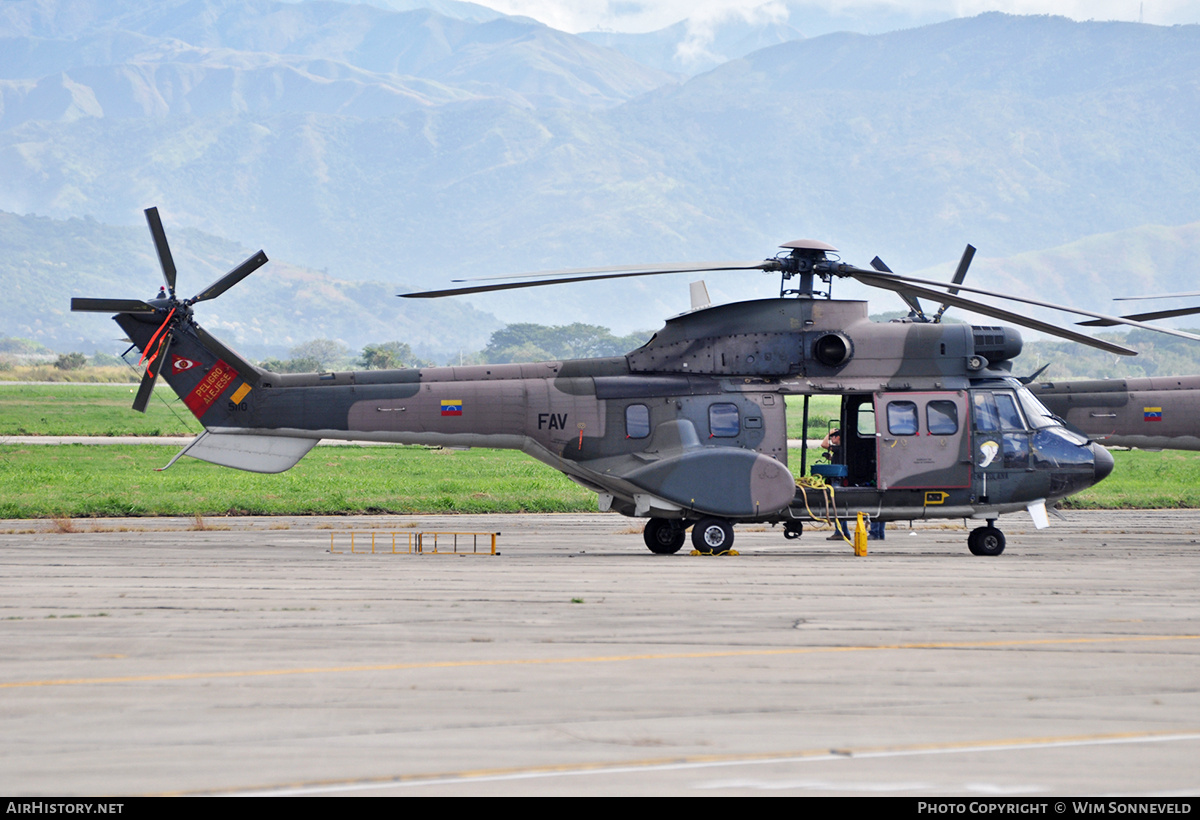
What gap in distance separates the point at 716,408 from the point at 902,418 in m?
3.00

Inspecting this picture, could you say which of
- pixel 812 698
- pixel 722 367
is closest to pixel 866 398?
pixel 722 367

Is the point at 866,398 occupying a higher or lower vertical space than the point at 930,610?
higher

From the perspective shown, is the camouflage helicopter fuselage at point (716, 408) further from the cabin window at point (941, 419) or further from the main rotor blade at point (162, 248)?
the main rotor blade at point (162, 248)

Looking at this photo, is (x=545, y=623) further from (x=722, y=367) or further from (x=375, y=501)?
(x=375, y=501)

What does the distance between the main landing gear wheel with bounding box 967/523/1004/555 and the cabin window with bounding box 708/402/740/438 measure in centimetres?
Answer: 421

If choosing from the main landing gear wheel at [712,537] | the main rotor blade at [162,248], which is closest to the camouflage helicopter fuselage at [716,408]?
the main landing gear wheel at [712,537]

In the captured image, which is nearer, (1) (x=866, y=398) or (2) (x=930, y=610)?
(2) (x=930, y=610)

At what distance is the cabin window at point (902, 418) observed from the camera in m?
18.7

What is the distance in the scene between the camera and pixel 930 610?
12258 mm

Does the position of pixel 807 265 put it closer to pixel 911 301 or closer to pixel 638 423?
pixel 911 301

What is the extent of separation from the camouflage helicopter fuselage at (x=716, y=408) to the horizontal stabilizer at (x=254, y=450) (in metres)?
0.02

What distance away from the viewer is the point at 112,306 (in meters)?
17.6

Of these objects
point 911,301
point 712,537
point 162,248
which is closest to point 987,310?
point 911,301
